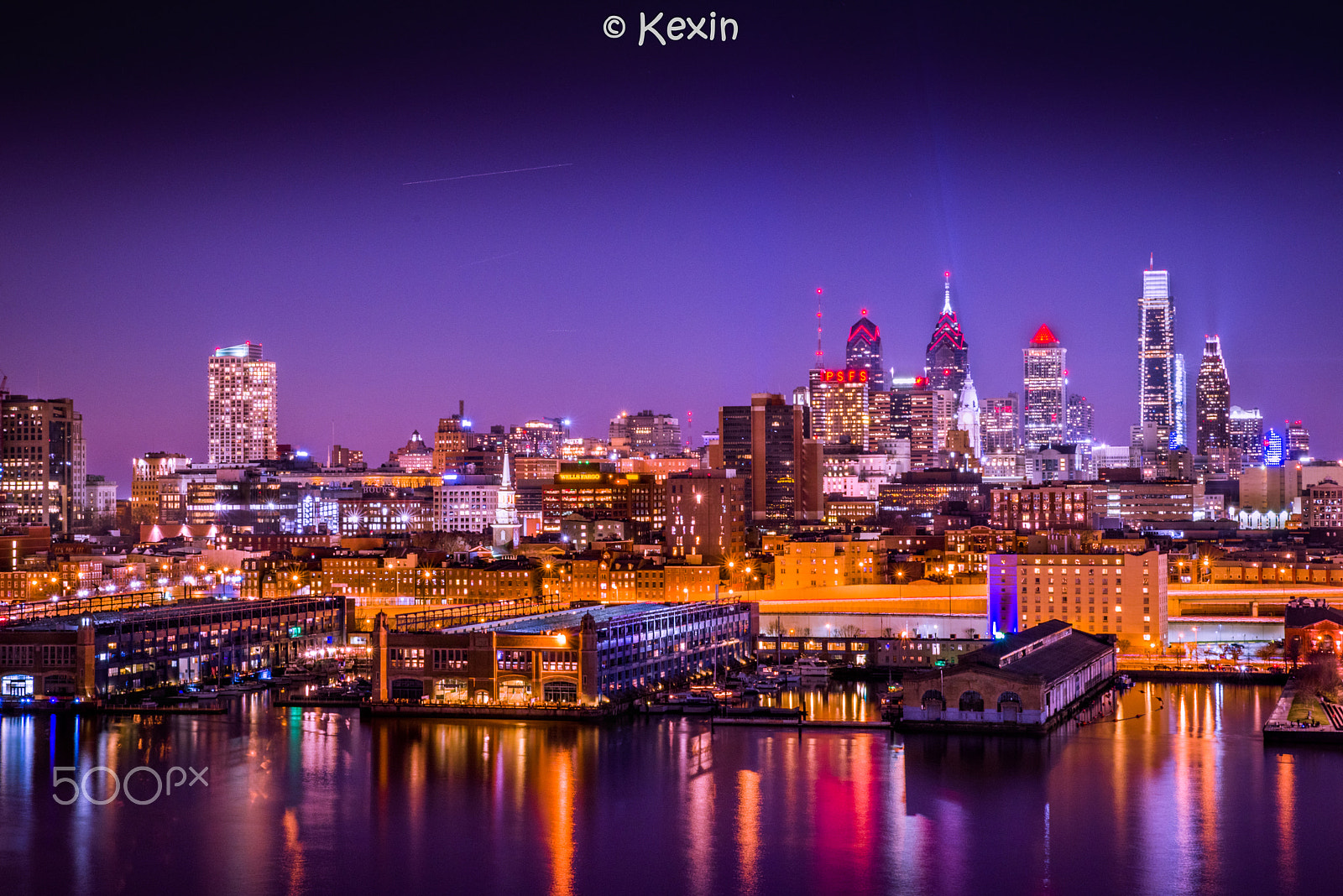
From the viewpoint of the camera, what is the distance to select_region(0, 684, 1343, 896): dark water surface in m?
19.0

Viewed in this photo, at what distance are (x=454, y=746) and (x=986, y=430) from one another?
113 meters

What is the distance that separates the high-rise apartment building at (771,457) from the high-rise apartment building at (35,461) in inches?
1092

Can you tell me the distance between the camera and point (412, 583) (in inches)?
1847

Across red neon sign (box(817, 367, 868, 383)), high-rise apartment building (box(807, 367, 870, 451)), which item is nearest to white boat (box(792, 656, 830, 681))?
high-rise apartment building (box(807, 367, 870, 451))

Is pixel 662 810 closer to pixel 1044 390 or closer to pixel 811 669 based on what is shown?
pixel 811 669

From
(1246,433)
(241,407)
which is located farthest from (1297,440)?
(241,407)

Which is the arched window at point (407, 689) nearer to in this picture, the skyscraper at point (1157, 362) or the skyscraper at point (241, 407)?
the skyscraper at point (241, 407)

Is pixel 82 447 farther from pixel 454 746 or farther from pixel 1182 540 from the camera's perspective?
pixel 454 746

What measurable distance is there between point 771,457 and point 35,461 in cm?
3087

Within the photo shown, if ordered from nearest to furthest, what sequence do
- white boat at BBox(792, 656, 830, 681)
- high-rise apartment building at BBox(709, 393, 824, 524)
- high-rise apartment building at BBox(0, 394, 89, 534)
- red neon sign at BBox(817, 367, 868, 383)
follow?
white boat at BBox(792, 656, 830, 681)
high-rise apartment building at BBox(0, 394, 89, 534)
high-rise apartment building at BBox(709, 393, 824, 524)
red neon sign at BBox(817, 367, 868, 383)

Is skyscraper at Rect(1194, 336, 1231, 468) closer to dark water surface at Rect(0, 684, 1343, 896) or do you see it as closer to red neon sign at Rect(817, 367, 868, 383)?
red neon sign at Rect(817, 367, 868, 383)

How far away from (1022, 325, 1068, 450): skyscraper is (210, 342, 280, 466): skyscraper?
60905 millimetres

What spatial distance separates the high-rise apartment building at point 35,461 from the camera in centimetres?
7456

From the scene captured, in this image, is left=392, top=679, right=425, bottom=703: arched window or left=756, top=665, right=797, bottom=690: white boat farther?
left=756, top=665, right=797, bottom=690: white boat
